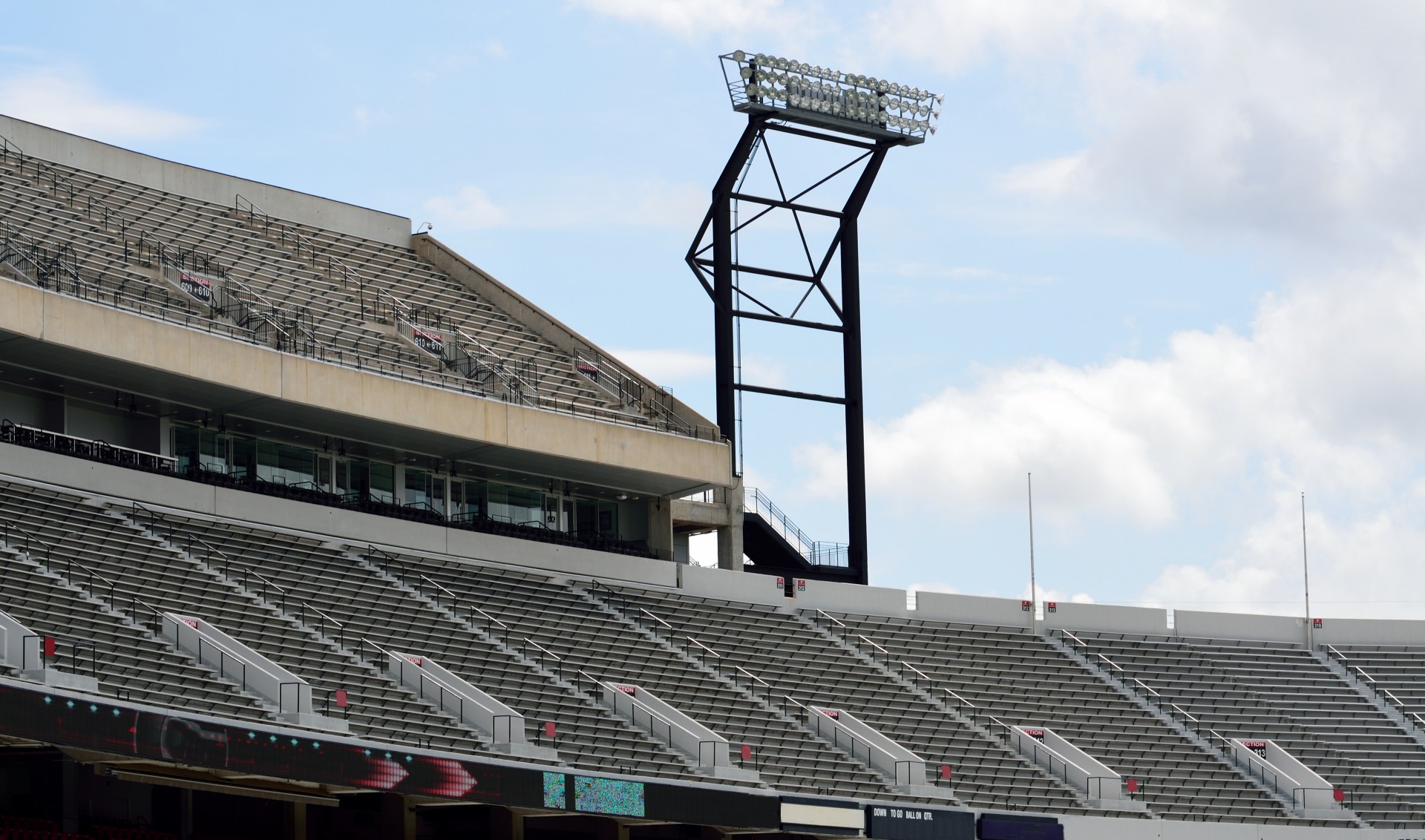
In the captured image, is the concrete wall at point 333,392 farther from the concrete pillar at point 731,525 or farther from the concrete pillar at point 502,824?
the concrete pillar at point 502,824

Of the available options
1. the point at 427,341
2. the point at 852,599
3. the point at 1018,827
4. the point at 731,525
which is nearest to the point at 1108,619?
the point at 852,599

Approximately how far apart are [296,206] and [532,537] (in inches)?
378

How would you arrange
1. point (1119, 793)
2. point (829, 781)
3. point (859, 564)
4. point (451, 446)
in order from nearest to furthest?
point (829, 781), point (1119, 793), point (451, 446), point (859, 564)

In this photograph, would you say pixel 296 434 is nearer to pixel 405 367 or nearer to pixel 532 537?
pixel 405 367

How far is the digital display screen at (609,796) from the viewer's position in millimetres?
29797

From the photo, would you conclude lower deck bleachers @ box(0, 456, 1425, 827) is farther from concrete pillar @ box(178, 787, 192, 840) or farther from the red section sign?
the red section sign

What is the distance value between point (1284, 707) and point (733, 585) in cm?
1155

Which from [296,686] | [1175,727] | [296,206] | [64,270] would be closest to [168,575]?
[296,686]

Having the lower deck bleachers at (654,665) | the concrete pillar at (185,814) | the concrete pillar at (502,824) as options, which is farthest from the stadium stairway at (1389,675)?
the concrete pillar at (185,814)

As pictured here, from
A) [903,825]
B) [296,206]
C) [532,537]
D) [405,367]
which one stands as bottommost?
[903,825]

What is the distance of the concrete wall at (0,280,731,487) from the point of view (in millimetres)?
33188

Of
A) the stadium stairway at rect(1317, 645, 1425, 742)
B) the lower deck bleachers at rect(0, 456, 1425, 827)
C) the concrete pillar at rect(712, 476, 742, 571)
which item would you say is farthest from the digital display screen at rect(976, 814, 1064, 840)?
the concrete pillar at rect(712, 476, 742, 571)

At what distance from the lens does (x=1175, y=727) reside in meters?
41.0

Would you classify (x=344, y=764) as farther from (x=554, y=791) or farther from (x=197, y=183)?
(x=197, y=183)
